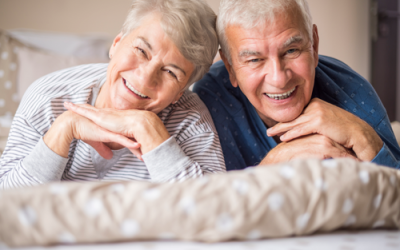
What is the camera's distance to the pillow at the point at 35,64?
7.37ft

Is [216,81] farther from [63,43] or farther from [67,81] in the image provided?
[63,43]

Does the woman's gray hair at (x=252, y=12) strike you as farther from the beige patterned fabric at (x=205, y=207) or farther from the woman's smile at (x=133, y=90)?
the beige patterned fabric at (x=205, y=207)

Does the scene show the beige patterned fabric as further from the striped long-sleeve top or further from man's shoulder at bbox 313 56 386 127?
man's shoulder at bbox 313 56 386 127

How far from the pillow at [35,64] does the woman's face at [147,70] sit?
131 centimetres

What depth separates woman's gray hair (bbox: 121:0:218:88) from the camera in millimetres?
1074

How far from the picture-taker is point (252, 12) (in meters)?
1.12

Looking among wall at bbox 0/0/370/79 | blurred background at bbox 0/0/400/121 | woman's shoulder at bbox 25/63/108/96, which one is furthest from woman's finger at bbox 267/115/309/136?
wall at bbox 0/0/370/79

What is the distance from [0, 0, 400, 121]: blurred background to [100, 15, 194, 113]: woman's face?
4.47ft

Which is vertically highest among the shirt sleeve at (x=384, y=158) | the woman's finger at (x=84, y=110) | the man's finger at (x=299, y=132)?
the woman's finger at (x=84, y=110)

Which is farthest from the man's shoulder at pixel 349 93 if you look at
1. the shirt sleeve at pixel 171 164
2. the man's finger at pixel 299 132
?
the shirt sleeve at pixel 171 164

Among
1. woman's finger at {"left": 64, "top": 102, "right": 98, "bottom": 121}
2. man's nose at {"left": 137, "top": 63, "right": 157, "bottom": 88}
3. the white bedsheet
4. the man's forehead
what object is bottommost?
the white bedsheet

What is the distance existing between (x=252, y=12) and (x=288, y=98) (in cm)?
33

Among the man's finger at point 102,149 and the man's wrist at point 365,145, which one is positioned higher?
the man's finger at point 102,149

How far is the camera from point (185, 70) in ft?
3.70
